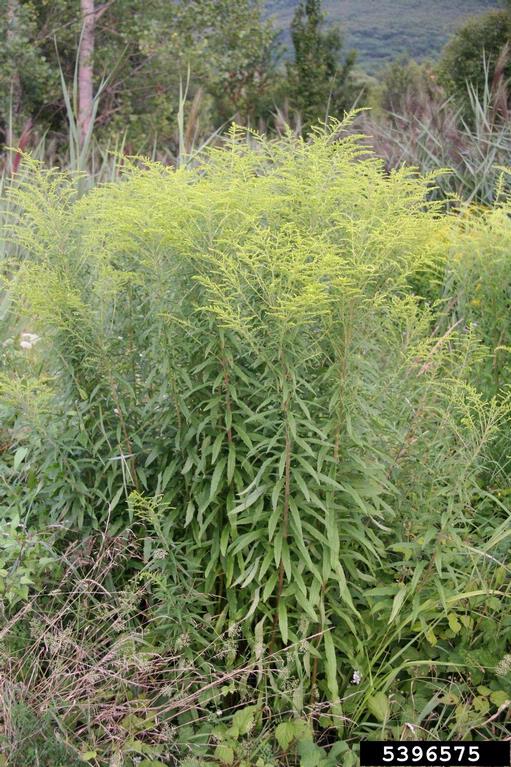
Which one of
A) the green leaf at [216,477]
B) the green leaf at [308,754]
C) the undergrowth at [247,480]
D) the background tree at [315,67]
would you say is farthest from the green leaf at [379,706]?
the background tree at [315,67]

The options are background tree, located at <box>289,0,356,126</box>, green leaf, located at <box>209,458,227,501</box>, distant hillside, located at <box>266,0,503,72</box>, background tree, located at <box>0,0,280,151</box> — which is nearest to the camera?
green leaf, located at <box>209,458,227,501</box>

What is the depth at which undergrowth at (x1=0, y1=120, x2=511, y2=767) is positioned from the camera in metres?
1.79

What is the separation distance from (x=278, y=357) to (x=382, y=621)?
0.82 metres

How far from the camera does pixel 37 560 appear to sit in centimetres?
218

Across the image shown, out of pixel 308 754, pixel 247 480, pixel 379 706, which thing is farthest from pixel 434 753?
pixel 247 480

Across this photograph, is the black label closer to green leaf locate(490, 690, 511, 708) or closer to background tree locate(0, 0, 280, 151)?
green leaf locate(490, 690, 511, 708)

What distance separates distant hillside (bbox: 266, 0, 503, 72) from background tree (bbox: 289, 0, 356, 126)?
13.7 ft

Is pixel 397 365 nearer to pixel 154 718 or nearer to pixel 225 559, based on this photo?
pixel 225 559

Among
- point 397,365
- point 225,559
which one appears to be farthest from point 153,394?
point 397,365

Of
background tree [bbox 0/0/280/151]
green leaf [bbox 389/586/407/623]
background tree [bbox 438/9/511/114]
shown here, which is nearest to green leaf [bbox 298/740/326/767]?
green leaf [bbox 389/586/407/623]

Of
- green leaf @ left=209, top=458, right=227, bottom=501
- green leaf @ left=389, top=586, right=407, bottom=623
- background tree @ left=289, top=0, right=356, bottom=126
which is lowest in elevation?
background tree @ left=289, top=0, right=356, bottom=126

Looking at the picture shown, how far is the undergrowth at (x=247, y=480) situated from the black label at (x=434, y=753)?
51 mm

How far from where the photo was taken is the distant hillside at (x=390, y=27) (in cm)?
2431

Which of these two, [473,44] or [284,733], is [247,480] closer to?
[284,733]
